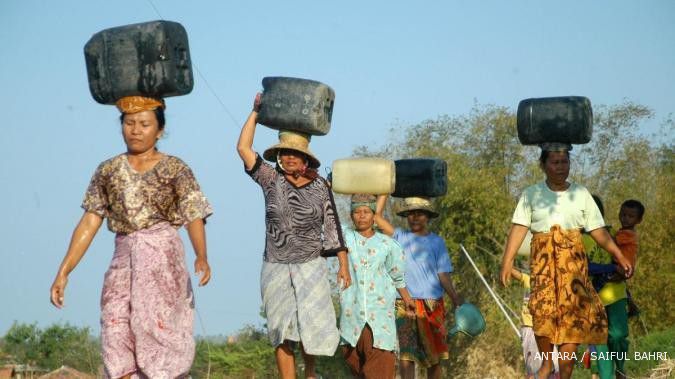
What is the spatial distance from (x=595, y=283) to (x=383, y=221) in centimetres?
205

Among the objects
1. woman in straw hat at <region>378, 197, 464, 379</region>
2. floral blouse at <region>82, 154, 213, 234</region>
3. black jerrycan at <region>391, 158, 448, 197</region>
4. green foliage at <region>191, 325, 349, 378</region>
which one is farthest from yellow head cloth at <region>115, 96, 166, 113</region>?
green foliage at <region>191, 325, 349, 378</region>

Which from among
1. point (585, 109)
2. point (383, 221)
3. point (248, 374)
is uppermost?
point (585, 109)

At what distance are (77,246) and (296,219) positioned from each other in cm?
202

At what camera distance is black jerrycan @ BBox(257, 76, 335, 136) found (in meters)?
8.91

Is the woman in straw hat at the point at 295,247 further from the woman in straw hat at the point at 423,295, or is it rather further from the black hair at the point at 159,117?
the woman in straw hat at the point at 423,295

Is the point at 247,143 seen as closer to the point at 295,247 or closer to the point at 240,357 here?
the point at 295,247

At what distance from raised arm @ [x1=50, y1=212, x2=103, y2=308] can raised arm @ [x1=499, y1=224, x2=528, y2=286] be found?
3249mm

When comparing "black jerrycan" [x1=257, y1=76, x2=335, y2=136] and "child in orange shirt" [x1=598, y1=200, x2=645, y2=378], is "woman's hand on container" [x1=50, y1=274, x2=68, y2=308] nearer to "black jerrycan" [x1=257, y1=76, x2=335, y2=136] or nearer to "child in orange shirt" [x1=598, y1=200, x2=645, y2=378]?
"black jerrycan" [x1=257, y1=76, x2=335, y2=136]

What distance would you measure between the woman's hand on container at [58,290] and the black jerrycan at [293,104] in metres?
2.34

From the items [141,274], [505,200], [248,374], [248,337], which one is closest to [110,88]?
[141,274]

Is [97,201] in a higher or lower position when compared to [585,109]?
lower

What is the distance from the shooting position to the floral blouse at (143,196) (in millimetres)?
7379

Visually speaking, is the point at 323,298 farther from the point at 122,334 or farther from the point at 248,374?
the point at 248,374

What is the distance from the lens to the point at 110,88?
25.4 feet
